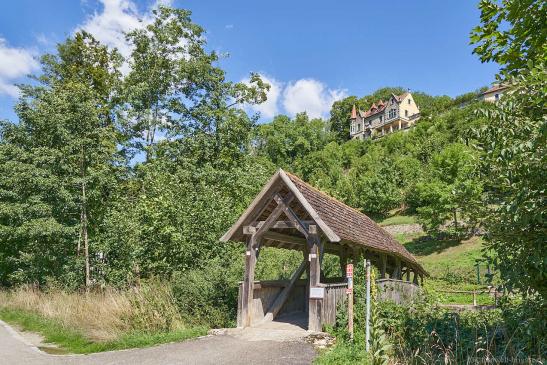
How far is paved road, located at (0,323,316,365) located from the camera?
7926 millimetres

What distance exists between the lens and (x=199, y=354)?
836cm

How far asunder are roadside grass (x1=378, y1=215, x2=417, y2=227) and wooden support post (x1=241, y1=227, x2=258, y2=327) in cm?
3698

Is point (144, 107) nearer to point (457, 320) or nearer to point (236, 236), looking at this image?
point (236, 236)

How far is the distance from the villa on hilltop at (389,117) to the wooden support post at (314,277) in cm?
6640

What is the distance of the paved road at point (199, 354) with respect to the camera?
7.93 metres

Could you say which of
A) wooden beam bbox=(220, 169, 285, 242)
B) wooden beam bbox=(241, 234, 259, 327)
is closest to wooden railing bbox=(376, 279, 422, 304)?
wooden beam bbox=(241, 234, 259, 327)

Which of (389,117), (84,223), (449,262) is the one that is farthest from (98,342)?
(389,117)

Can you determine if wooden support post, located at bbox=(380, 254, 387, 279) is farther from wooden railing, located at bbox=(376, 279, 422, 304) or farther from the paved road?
the paved road

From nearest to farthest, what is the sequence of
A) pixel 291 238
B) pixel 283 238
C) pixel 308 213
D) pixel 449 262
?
pixel 308 213, pixel 283 238, pixel 291 238, pixel 449 262

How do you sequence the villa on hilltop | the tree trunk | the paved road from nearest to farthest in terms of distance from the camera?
the paved road, the tree trunk, the villa on hilltop

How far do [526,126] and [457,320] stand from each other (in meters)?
4.55

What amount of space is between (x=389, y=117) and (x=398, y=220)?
37264 mm

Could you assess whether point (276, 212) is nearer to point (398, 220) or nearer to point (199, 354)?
point (199, 354)

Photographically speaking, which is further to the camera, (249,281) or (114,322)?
(114,322)
